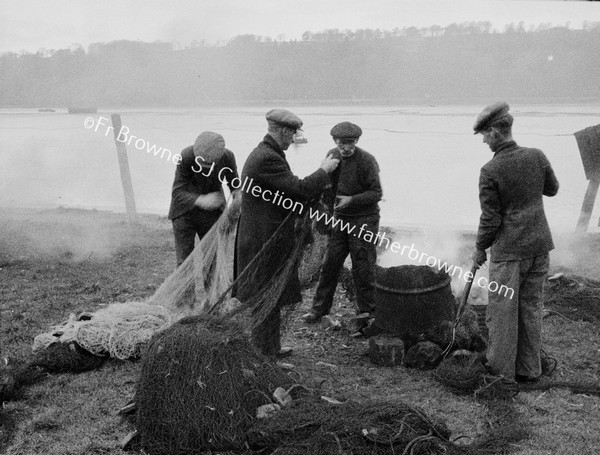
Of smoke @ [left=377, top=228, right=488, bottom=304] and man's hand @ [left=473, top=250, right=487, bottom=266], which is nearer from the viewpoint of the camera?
man's hand @ [left=473, top=250, right=487, bottom=266]

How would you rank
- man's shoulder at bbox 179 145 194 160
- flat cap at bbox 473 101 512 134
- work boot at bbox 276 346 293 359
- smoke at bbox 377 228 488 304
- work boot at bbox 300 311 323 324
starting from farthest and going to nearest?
smoke at bbox 377 228 488 304, work boot at bbox 300 311 323 324, man's shoulder at bbox 179 145 194 160, work boot at bbox 276 346 293 359, flat cap at bbox 473 101 512 134

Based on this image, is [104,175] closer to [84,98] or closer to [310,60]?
[84,98]

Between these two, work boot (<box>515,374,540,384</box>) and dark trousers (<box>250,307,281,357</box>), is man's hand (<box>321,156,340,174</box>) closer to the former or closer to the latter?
dark trousers (<box>250,307,281,357</box>)

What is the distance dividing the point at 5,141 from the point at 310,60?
31.8 feet

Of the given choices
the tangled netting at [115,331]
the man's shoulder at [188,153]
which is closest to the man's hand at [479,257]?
the tangled netting at [115,331]

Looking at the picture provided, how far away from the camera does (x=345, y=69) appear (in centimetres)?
1706

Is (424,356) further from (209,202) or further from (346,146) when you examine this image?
(209,202)

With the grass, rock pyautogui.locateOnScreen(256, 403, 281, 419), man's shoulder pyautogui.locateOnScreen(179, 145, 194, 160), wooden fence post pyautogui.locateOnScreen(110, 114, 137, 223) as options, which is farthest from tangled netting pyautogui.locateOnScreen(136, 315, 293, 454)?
wooden fence post pyautogui.locateOnScreen(110, 114, 137, 223)

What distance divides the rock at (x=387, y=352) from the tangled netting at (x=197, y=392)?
1404mm

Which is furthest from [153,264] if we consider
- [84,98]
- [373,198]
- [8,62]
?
[8,62]

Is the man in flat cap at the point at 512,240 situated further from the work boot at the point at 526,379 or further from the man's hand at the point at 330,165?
the man's hand at the point at 330,165

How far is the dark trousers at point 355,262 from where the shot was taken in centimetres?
609

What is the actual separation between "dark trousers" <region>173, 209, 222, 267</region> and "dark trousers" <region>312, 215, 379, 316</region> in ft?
4.24

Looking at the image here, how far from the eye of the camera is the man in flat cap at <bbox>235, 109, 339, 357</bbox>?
462cm
